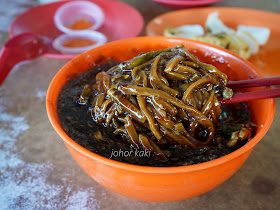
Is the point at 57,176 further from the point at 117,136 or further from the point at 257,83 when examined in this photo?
the point at 257,83

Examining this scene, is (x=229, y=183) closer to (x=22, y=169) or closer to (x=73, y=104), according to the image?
(x=73, y=104)

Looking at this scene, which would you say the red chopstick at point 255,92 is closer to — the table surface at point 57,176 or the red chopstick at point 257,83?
the red chopstick at point 257,83

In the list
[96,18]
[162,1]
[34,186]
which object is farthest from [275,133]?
[96,18]

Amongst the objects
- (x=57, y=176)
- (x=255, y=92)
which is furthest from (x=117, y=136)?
(x=255, y=92)

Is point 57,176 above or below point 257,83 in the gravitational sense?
below

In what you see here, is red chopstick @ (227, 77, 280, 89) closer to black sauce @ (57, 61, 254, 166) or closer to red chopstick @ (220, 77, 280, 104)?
red chopstick @ (220, 77, 280, 104)
